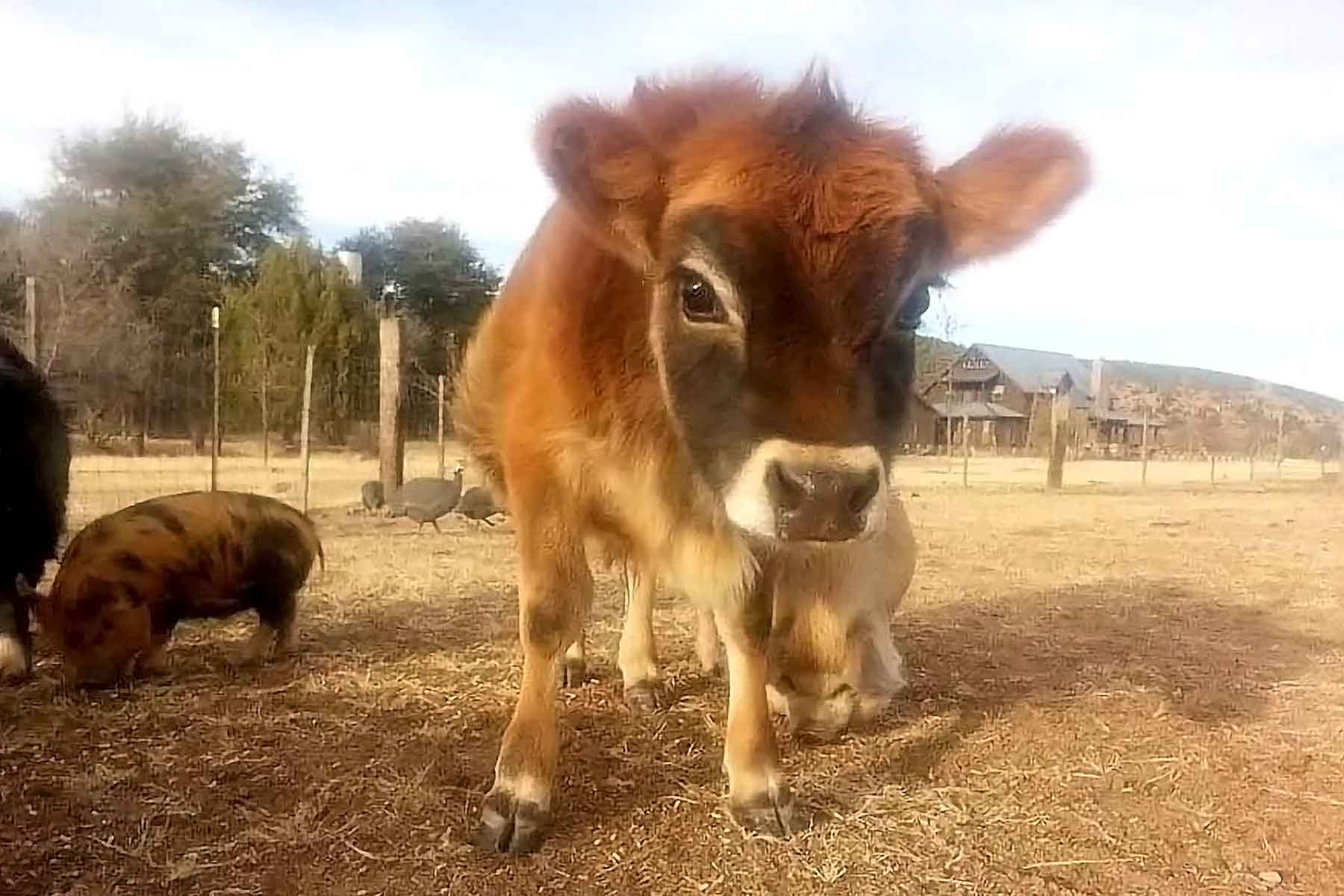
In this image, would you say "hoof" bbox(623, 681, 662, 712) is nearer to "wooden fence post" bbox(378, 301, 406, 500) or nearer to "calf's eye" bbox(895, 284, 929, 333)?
"wooden fence post" bbox(378, 301, 406, 500)

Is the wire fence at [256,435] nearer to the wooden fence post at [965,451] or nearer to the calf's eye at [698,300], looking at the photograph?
the wooden fence post at [965,451]

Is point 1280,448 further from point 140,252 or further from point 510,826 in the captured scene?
point 140,252

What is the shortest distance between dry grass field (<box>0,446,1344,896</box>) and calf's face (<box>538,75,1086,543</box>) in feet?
1.41

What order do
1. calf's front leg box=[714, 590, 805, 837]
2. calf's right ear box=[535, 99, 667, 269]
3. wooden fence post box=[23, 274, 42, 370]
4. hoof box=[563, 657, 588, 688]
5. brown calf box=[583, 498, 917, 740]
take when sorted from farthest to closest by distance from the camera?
1. hoof box=[563, 657, 588, 688]
2. brown calf box=[583, 498, 917, 740]
3. calf's front leg box=[714, 590, 805, 837]
4. wooden fence post box=[23, 274, 42, 370]
5. calf's right ear box=[535, 99, 667, 269]

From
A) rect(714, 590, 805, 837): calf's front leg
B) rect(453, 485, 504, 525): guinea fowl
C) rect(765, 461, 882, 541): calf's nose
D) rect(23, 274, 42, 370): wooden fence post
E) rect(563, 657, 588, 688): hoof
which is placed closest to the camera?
rect(765, 461, 882, 541): calf's nose

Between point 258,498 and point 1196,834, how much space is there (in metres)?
1.34

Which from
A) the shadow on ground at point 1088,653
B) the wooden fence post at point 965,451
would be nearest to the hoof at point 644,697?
the shadow on ground at point 1088,653

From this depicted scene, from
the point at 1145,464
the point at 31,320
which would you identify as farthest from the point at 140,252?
the point at 1145,464

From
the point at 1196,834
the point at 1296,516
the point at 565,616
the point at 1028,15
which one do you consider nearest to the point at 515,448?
the point at 565,616

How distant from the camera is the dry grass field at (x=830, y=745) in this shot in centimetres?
114

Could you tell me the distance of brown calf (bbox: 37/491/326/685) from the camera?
1.59 m

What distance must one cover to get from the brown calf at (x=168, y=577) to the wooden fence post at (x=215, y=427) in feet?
0.30

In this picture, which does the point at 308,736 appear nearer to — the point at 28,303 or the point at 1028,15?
the point at 28,303

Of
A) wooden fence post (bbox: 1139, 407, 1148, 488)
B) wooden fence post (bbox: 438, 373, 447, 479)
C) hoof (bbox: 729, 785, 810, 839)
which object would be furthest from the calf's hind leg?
wooden fence post (bbox: 1139, 407, 1148, 488)
